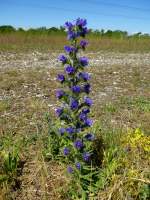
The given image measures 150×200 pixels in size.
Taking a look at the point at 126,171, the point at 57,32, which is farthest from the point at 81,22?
the point at 57,32

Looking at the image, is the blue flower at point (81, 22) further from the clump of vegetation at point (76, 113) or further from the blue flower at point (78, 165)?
the blue flower at point (78, 165)

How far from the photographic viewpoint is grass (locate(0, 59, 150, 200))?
477cm

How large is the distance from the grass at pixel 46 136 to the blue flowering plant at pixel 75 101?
0.30 meters

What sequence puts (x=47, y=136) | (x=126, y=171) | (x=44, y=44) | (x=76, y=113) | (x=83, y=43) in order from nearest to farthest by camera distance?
(x=83, y=43) → (x=76, y=113) → (x=126, y=171) → (x=47, y=136) → (x=44, y=44)

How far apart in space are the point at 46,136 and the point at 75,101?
4.56 ft

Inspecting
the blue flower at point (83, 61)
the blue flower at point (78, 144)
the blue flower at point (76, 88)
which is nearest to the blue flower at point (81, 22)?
the blue flower at point (83, 61)

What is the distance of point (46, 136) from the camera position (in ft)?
18.8

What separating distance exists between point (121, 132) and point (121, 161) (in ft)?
2.48

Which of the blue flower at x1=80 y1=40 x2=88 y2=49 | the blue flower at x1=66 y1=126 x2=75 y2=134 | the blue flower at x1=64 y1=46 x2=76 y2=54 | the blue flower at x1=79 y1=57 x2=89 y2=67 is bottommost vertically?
the blue flower at x1=66 y1=126 x2=75 y2=134

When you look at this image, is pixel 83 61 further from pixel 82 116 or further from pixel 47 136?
pixel 47 136

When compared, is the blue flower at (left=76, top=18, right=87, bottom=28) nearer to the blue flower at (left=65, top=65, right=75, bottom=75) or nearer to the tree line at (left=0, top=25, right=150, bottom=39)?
the blue flower at (left=65, top=65, right=75, bottom=75)

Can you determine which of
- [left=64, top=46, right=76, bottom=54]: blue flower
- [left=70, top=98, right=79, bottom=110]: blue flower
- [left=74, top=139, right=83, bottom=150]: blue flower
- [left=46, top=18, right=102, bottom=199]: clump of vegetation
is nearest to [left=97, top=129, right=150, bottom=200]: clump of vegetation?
[left=46, top=18, right=102, bottom=199]: clump of vegetation

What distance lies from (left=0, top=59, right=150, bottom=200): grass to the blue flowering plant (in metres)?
0.30

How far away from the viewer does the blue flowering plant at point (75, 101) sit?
437 centimetres
